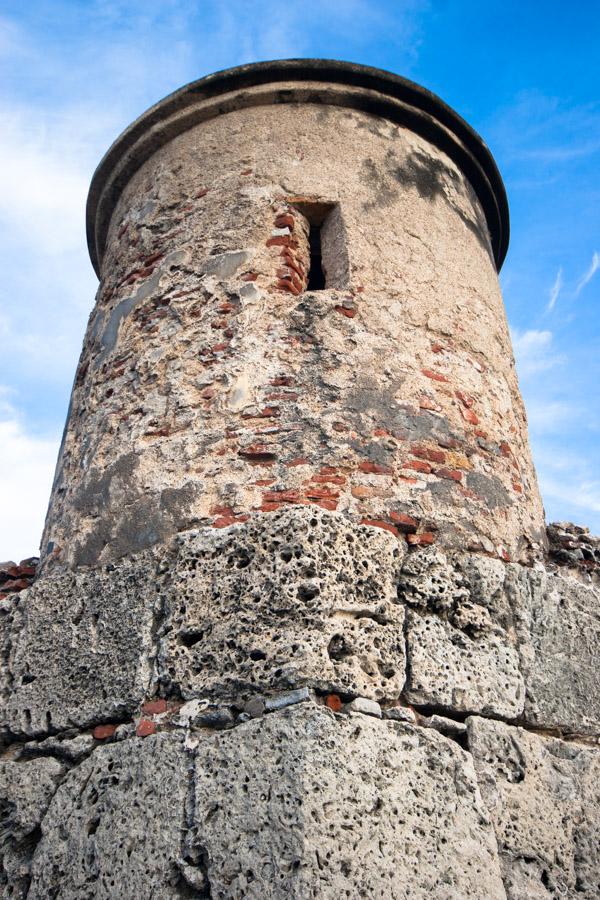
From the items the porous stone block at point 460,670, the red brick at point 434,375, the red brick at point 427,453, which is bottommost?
the porous stone block at point 460,670

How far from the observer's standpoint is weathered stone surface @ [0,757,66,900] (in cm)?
241

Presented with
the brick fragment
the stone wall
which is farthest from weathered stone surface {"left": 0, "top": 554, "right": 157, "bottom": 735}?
the brick fragment

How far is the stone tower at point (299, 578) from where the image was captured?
2156 mm

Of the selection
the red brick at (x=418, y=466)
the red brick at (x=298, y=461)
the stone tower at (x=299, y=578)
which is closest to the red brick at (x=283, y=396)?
the stone tower at (x=299, y=578)

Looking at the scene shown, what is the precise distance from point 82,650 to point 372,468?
1244 millimetres

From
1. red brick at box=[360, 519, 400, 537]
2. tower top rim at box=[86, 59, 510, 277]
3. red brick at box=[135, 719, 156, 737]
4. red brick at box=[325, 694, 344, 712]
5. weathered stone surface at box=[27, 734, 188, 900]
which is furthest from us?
tower top rim at box=[86, 59, 510, 277]

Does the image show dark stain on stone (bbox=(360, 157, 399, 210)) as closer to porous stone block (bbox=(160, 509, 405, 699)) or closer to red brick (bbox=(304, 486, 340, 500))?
red brick (bbox=(304, 486, 340, 500))

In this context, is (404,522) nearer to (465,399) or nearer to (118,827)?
(465,399)

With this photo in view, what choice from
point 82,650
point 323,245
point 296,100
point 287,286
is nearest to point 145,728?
point 82,650

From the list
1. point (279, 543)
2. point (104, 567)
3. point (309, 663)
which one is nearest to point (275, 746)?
point (309, 663)

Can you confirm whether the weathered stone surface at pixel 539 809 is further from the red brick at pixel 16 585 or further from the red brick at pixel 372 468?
the red brick at pixel 16 585

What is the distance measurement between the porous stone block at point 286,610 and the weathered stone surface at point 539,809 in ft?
1.35

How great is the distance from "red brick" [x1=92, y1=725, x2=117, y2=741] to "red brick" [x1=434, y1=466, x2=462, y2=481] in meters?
1.48

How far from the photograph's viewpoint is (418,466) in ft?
9.32
